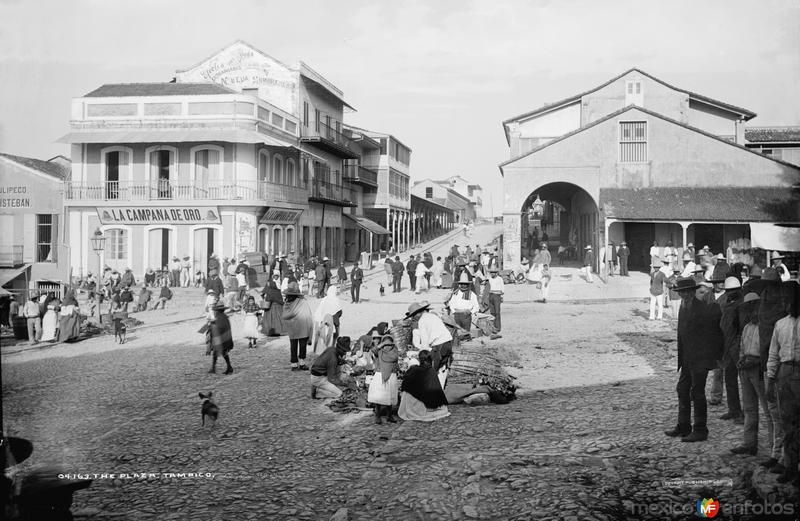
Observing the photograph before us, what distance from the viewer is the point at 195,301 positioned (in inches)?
594

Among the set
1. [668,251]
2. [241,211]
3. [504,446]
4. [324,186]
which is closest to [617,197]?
[668,251]

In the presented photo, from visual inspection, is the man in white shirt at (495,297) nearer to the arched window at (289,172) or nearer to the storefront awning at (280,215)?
the storefront awning at (280,215)

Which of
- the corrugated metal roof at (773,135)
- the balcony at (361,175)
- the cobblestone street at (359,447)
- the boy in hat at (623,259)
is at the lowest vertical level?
the cobblestone street at (359,447)

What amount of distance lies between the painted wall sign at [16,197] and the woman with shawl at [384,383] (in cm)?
485

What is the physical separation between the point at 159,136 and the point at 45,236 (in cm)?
265

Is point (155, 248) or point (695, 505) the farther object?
point (155, 248)

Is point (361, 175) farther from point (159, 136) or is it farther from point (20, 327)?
point (159, 136)

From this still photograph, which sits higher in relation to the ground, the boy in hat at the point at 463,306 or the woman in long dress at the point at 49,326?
the boy in hat at the point at 463,306

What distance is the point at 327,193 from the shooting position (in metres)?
30.8

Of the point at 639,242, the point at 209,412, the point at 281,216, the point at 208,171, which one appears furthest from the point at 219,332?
the point at 639,242

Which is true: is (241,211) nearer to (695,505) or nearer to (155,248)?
(155,248)

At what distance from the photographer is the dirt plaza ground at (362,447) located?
215 inches

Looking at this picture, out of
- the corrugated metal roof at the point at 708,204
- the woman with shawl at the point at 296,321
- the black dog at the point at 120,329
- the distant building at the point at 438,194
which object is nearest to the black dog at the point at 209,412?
the woman with shawl at the point at 296,321

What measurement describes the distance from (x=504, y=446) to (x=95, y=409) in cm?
550
